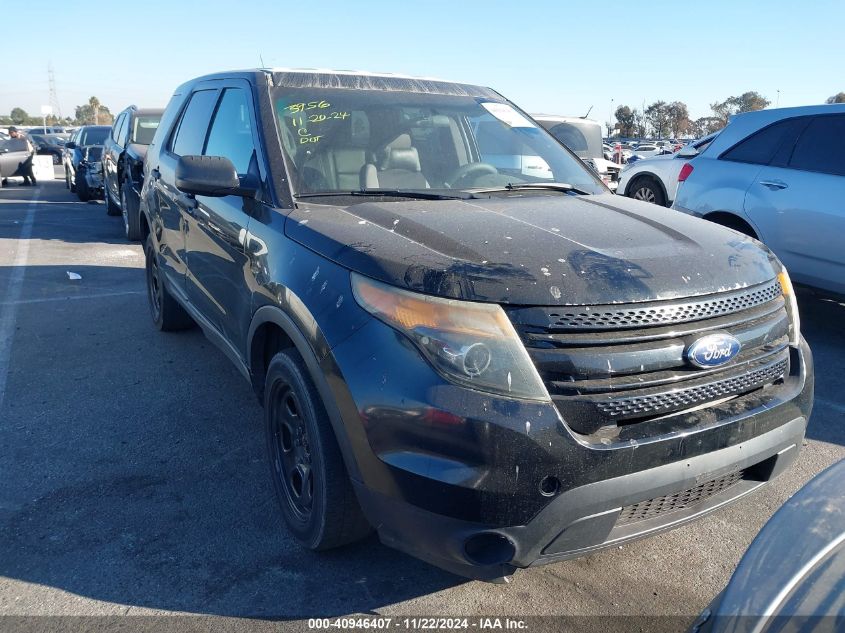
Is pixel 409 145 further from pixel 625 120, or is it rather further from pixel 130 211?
pixel 625 120

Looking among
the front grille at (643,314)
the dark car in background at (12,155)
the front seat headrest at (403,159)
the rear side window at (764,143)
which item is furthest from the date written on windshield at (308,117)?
the dark car in background at (12,155)

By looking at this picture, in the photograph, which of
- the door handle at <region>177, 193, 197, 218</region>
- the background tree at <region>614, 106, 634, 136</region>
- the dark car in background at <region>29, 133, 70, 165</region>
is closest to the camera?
the door handle at <region>177, 193, 197, 218</region>

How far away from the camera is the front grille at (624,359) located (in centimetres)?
216

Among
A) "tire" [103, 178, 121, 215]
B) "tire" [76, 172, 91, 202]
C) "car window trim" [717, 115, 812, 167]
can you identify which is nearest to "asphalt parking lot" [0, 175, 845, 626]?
"car window trim" [717, 115, 812, 167]

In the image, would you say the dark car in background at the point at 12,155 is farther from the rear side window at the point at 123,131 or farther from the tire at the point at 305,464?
the tire at the point at 305,464

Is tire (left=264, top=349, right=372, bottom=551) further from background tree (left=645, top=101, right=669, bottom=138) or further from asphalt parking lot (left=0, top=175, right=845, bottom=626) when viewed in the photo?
background tree (left=645, top=101, right=669, bottom=138)

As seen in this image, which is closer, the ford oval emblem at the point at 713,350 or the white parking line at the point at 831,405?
the ford oval emblem at the point at 713,350

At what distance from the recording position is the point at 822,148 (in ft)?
18.9

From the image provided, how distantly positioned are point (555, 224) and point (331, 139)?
1.23m

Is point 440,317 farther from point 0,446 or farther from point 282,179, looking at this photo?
point 0,446

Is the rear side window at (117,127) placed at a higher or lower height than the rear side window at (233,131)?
lower

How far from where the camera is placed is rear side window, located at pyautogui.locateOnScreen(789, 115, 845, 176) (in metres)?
5.62

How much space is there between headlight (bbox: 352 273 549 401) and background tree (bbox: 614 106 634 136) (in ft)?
223

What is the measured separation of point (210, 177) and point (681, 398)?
6.85ft
